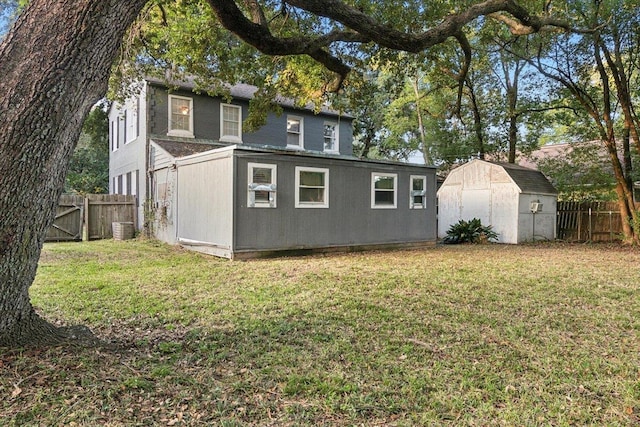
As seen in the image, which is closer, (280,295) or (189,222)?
(280,295)

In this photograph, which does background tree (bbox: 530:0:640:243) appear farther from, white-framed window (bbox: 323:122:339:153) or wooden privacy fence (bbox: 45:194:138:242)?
wooden privacy fence (bbox: 45:194:138:242)

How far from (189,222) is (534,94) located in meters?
14.5

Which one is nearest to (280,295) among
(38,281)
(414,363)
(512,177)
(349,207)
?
(414,363)

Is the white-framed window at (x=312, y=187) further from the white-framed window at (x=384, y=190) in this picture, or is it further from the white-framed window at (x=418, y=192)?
the white-framed window at (x=418, y=192)

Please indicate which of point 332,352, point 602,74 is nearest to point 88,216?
point 332,352

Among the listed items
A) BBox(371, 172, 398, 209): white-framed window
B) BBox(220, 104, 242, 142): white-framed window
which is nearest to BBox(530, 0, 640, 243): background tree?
BBox(371, 172, 398, 209): white-framed window

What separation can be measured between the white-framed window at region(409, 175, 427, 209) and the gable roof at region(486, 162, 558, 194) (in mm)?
3917

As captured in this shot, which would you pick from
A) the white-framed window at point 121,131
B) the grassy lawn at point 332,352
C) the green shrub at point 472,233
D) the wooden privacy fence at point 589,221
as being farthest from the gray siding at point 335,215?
the white-framed window at point 121,131

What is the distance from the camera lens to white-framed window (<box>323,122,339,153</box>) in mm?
17750

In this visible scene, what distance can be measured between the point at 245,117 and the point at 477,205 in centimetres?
937

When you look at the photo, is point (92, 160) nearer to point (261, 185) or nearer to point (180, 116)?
point (180, 116)

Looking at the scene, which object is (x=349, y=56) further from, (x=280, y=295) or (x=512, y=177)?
(x=512, y=177)

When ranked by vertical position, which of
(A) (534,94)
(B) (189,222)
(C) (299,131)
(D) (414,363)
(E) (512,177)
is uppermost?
(A) (534,94)

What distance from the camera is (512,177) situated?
564 inches
